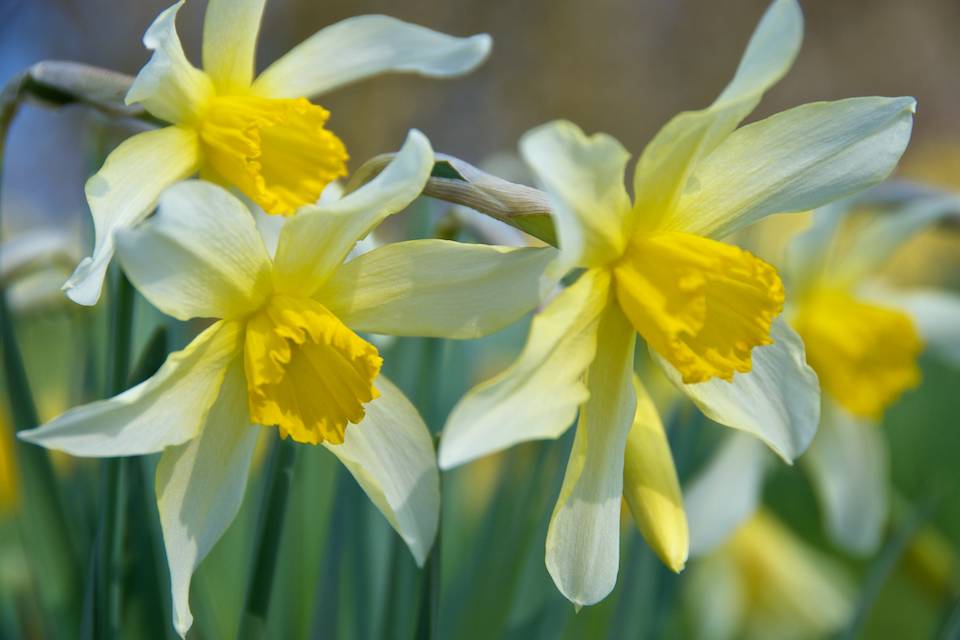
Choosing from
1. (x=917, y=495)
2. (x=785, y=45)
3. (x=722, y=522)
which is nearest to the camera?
(x=785, y=45)

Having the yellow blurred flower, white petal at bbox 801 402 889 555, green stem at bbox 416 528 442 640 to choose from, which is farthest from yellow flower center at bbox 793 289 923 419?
the yellow blurred flower

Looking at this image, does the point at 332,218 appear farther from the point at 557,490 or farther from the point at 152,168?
the point at 557,490

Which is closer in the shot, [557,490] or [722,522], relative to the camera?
[557,490]

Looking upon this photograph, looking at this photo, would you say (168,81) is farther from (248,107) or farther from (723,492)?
(723,492)

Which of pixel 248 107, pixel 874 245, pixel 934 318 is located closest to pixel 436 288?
pixel 248 107

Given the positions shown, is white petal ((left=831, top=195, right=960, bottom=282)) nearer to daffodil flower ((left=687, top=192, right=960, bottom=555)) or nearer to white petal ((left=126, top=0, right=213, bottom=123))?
daffodil flower ((left=687, top=192, right=960, bottom=555))

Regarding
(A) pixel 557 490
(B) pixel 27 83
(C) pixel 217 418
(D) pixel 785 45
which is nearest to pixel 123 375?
→ (C) pixel 217 418
